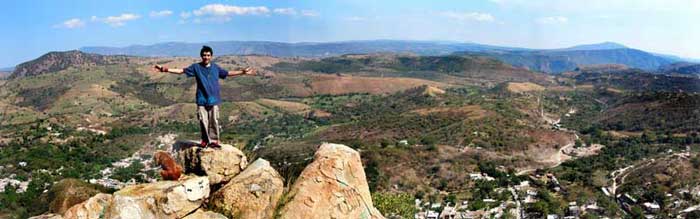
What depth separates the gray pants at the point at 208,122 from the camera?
1548cm

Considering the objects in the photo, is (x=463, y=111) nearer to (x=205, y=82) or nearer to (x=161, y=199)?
(x=205, y=82)

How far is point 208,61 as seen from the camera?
50.6 feet

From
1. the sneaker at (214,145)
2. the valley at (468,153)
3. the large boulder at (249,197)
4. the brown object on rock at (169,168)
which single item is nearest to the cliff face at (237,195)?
the large boulder at (249,197)

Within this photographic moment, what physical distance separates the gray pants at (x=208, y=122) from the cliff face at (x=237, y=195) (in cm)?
55

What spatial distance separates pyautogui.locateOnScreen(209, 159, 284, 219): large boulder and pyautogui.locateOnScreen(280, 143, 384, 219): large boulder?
0.46 meters

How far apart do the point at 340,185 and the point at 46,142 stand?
14521cm

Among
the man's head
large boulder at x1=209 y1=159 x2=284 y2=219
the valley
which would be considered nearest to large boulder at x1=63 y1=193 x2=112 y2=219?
large boulder at x1=209 y1=159 x2=284 y2=219

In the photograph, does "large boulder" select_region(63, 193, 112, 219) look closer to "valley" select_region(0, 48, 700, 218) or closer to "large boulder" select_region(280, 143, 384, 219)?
"large boulder" select_region(280, 143, 384, 219)

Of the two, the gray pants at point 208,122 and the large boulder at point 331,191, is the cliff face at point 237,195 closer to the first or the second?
the large boulder at point 331,191

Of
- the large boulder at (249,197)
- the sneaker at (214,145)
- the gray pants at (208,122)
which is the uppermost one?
the gray pants at (208,122)

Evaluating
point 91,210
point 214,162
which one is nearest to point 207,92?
point 214,162

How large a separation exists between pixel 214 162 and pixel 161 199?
6.63 feet

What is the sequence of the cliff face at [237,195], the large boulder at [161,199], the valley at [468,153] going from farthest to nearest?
the valley at [468,153] < the cliff face at [237,195] < the large boulder at [161,199]

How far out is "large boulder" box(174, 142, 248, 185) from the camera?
15.0 meters
